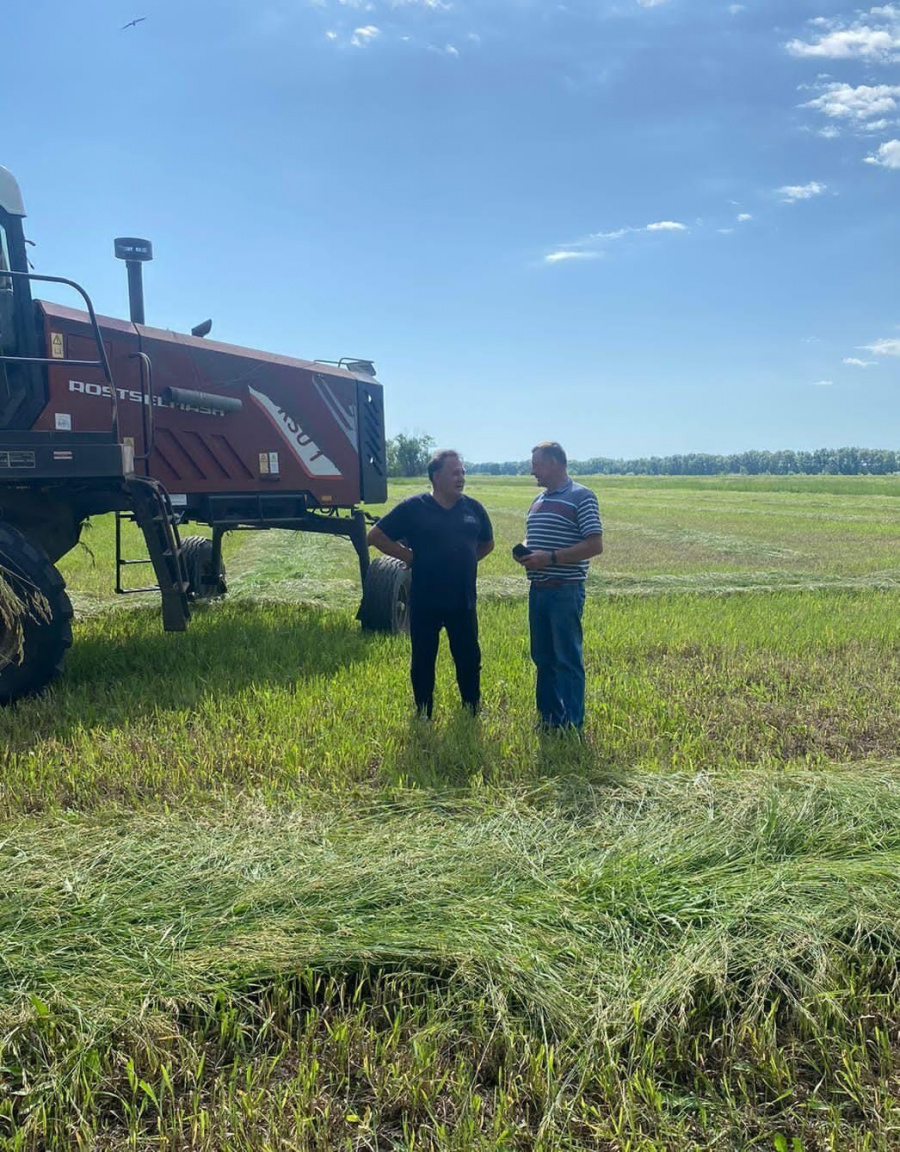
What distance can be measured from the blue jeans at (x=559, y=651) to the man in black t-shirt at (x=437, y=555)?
15.9 inches

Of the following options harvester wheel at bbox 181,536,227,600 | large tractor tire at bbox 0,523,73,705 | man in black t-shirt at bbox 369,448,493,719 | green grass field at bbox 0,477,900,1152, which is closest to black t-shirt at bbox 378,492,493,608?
man in black t-shirt at bbox 369,448,493,719

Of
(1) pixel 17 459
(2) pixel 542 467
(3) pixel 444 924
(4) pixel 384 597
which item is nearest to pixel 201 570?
(4) pixel 384 597

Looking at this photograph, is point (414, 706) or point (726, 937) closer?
point (726, 937)

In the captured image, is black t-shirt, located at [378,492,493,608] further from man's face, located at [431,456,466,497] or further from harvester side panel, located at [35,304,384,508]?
harvester side panel, located at [35,304,384,508]

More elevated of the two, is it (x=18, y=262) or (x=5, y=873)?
(x=18, y=262)

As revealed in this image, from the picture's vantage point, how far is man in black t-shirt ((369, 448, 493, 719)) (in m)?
4.73

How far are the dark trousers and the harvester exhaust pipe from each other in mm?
4392

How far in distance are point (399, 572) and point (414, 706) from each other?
2.66 meters

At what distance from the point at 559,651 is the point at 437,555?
897mm

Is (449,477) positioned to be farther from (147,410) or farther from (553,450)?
(147,410)

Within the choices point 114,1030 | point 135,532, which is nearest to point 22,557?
point 114,1030

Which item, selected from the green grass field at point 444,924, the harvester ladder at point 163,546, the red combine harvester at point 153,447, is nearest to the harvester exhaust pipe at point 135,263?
the red combine harvester at point 153,447

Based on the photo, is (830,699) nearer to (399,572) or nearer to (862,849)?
(862,849)

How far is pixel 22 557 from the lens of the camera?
515cm
